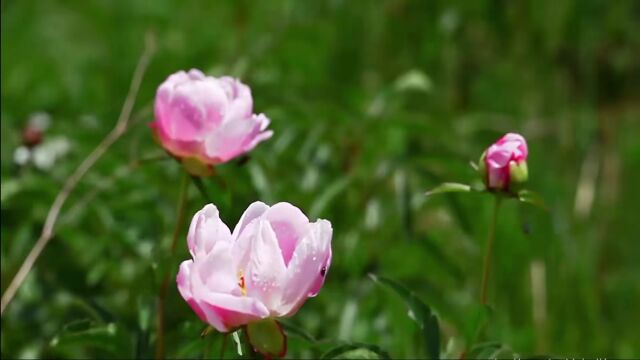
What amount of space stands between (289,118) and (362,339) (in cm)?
38

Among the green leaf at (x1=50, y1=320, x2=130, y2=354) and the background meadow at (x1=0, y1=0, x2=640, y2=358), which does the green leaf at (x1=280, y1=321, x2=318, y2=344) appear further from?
the green leaf at (x1=50, y1=320, x2=130, y2=354)

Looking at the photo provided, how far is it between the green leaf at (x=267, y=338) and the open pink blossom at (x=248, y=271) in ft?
0.04

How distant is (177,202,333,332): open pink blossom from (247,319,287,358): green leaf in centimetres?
1

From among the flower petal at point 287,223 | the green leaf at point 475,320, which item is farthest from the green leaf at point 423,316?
the flower petal at point 287,223

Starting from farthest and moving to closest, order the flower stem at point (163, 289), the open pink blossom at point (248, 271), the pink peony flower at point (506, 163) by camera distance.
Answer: the flower stem at point (163, 289) < the pink peony flower at point (506, 163) < the open pink blossom at point (248, 271)

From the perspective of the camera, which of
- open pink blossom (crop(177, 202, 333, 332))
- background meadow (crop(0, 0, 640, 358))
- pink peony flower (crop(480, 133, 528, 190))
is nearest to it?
open pink blossom (crop(177, 202, 333, 332))

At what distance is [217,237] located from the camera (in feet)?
2.38

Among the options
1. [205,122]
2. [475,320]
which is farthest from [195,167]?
[475,320]

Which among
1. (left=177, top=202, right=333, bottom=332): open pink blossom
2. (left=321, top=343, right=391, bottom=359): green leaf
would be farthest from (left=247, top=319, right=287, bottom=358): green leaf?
(left=321, top=343, right=391, bottom=359): green leaf

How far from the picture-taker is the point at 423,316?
895mm

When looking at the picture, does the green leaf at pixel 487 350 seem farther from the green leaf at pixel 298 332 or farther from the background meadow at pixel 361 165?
the green leaf at pixel 298 332

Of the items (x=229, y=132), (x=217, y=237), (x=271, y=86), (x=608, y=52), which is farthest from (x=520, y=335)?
(x=608, y=52)

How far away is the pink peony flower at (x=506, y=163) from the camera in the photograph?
85cm

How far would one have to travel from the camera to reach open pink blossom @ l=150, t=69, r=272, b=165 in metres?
0.95
